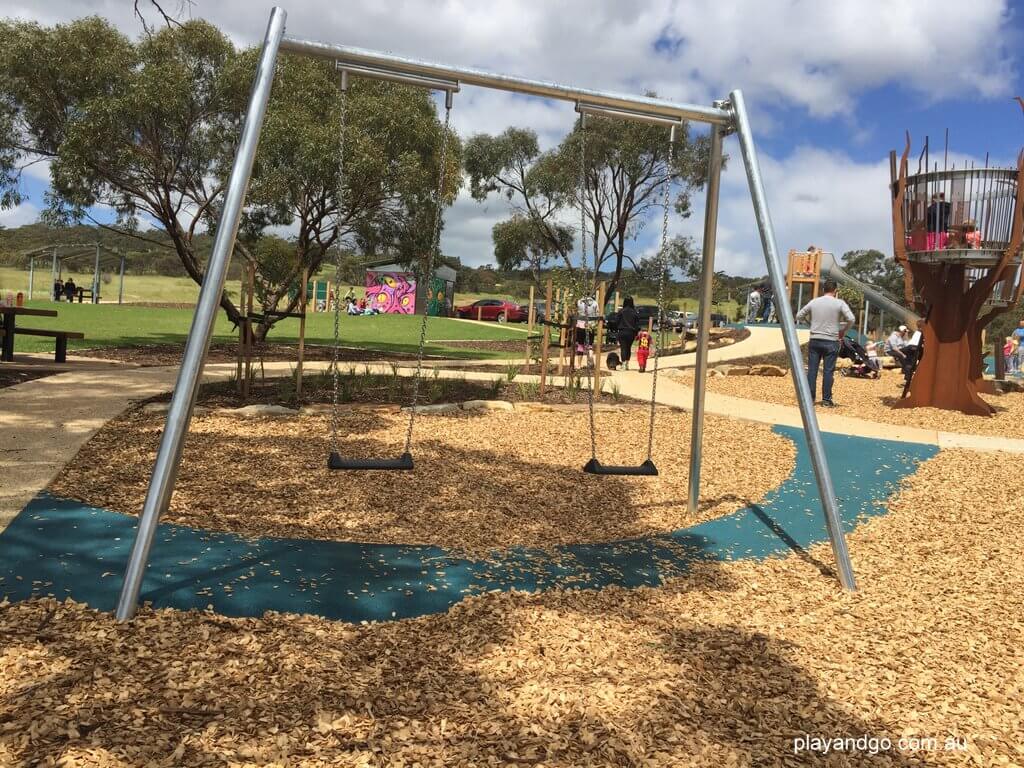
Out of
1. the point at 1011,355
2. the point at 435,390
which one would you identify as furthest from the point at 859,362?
the point at 435,390

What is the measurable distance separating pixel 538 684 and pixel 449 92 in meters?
2.81

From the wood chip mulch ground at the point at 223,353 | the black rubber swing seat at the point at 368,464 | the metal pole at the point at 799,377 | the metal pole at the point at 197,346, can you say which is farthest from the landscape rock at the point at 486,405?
the metal pole at the point at 197,346

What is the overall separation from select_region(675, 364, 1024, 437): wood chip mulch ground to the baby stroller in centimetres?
28

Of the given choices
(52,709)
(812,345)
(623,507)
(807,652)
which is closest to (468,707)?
(52,709)

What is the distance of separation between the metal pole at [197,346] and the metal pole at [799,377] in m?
2.43

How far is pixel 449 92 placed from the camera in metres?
3.89

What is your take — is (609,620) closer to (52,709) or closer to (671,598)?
(671,598)

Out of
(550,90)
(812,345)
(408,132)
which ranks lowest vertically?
(812,345)

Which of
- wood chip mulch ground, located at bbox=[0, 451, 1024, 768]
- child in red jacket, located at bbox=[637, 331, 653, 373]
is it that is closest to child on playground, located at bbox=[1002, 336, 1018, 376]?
child in red jacket, located at bbox=[637, 331, 653, 373]

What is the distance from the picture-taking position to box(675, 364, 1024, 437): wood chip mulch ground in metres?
9.71

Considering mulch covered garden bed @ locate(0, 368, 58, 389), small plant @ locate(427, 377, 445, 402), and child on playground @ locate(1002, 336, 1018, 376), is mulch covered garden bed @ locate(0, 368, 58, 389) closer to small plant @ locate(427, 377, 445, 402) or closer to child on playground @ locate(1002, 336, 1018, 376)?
small plant @ locate(427, 377, 445, 402)

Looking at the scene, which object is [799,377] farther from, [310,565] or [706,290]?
[310,565]

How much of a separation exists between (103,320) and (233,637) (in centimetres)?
2246

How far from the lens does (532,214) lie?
27.8m
